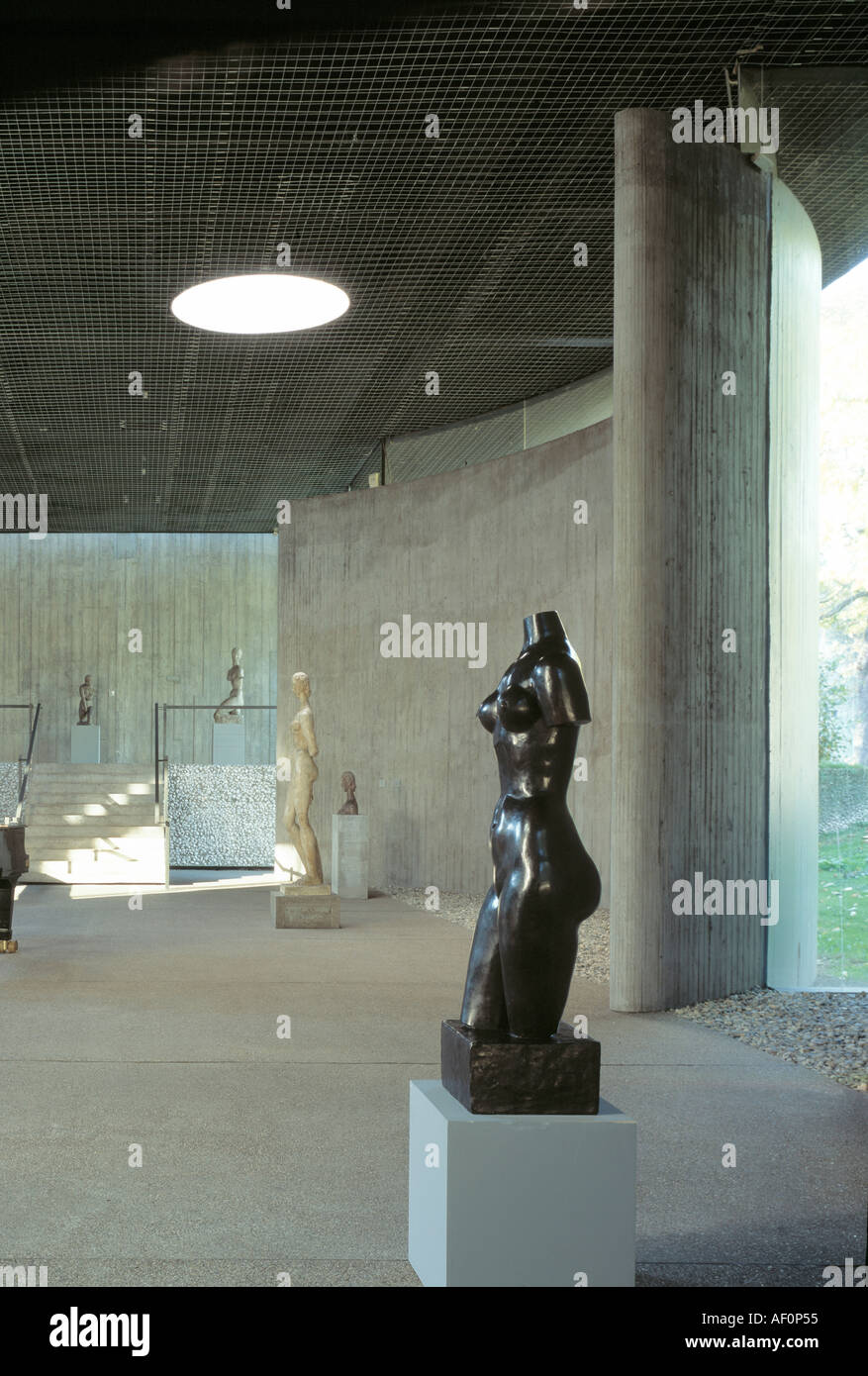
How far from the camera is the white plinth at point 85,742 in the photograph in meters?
20.5

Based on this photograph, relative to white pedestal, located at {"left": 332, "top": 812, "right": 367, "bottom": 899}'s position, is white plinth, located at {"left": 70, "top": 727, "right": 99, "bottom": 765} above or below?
above

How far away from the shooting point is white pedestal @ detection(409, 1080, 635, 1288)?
2.88 m

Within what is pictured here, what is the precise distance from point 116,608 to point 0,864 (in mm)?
13061

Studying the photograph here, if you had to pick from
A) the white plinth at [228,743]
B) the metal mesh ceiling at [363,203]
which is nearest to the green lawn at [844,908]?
the metal mesh ceiling at [363,203]

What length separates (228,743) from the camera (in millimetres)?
19688

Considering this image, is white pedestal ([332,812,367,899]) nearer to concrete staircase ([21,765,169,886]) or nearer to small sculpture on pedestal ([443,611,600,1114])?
concrete staircase ([21,765,169,886])

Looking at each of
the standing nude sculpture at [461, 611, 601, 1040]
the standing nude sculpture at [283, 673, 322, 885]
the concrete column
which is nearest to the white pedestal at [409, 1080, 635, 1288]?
the standing nude sculpture at [461, 611, 601, 1040]

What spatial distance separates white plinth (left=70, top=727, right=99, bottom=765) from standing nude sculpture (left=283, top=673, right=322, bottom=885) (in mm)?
10275

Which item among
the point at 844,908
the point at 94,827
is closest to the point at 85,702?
the point at 94,827

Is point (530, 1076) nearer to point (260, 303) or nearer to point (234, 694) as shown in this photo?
point (260, 303)

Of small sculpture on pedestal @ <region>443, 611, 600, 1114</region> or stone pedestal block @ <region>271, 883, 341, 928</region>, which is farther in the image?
stone pedestal block @ <region>271, 883, 341, 928</region>

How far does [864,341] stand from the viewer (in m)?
7.53

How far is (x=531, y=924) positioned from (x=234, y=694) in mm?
18092
